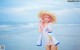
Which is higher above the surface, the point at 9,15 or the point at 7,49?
the point at 9,15

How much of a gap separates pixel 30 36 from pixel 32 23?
0.37ft

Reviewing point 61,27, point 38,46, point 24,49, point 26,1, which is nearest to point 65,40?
point 61,27

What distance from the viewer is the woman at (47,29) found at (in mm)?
1686

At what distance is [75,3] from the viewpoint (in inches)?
66.1

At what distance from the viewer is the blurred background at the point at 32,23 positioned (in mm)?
1680

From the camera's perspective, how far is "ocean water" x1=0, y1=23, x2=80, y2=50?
1.68 m

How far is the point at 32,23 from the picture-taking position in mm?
1692

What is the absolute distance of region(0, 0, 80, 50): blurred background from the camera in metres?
1.68

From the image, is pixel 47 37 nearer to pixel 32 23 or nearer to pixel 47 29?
pixel 47 29

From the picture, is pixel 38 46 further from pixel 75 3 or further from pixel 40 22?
pixel 75 3

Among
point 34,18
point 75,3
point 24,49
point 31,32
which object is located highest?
point 75,3

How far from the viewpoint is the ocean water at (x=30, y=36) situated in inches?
66.1

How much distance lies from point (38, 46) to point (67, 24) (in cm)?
31

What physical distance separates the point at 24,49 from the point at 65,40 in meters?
0.36
